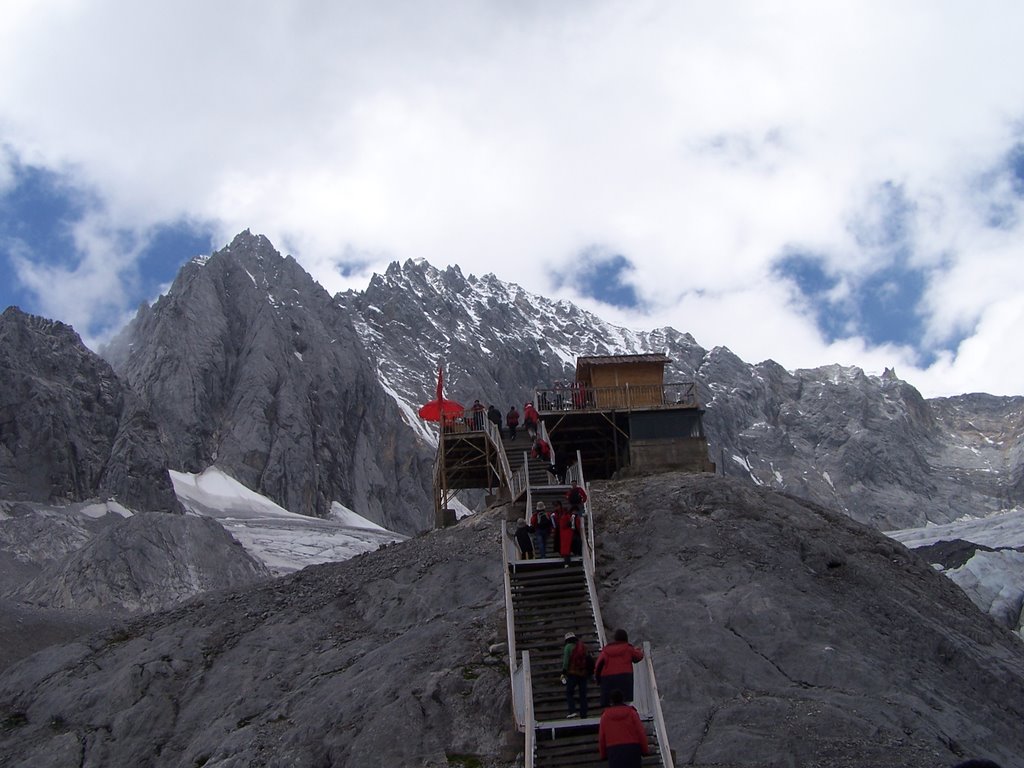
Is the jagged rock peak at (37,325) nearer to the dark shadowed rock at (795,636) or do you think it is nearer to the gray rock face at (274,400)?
the gray rock face at (274,400)

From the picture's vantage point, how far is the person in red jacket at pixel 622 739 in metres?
12.6

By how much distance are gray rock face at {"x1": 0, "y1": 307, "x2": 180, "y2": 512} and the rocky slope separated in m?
86.6

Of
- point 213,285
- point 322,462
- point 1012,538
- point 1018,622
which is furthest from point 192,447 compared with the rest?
point 1018,622

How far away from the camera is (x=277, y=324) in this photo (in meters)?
159

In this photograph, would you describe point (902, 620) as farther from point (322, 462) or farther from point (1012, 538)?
point (322, 462)

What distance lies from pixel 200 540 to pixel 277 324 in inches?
3198

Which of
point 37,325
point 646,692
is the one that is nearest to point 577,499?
point 646,692

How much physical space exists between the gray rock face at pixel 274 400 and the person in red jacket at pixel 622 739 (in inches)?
5066

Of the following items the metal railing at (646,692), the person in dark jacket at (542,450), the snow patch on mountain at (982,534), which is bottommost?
the metal railing at (646,692)

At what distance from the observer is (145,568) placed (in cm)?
7606

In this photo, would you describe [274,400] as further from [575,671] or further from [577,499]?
[575,671]

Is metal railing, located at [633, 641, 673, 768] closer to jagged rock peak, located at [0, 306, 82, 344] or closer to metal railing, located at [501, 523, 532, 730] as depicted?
metal railing, located at [501, 523, 532, 730]

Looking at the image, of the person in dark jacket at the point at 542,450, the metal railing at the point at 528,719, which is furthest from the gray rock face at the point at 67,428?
the metal railing at the point at 528,719

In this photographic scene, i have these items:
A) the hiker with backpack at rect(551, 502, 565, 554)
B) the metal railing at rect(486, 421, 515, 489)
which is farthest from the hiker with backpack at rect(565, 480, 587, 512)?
the metal railing at rect(486, 421, 515, 489)
